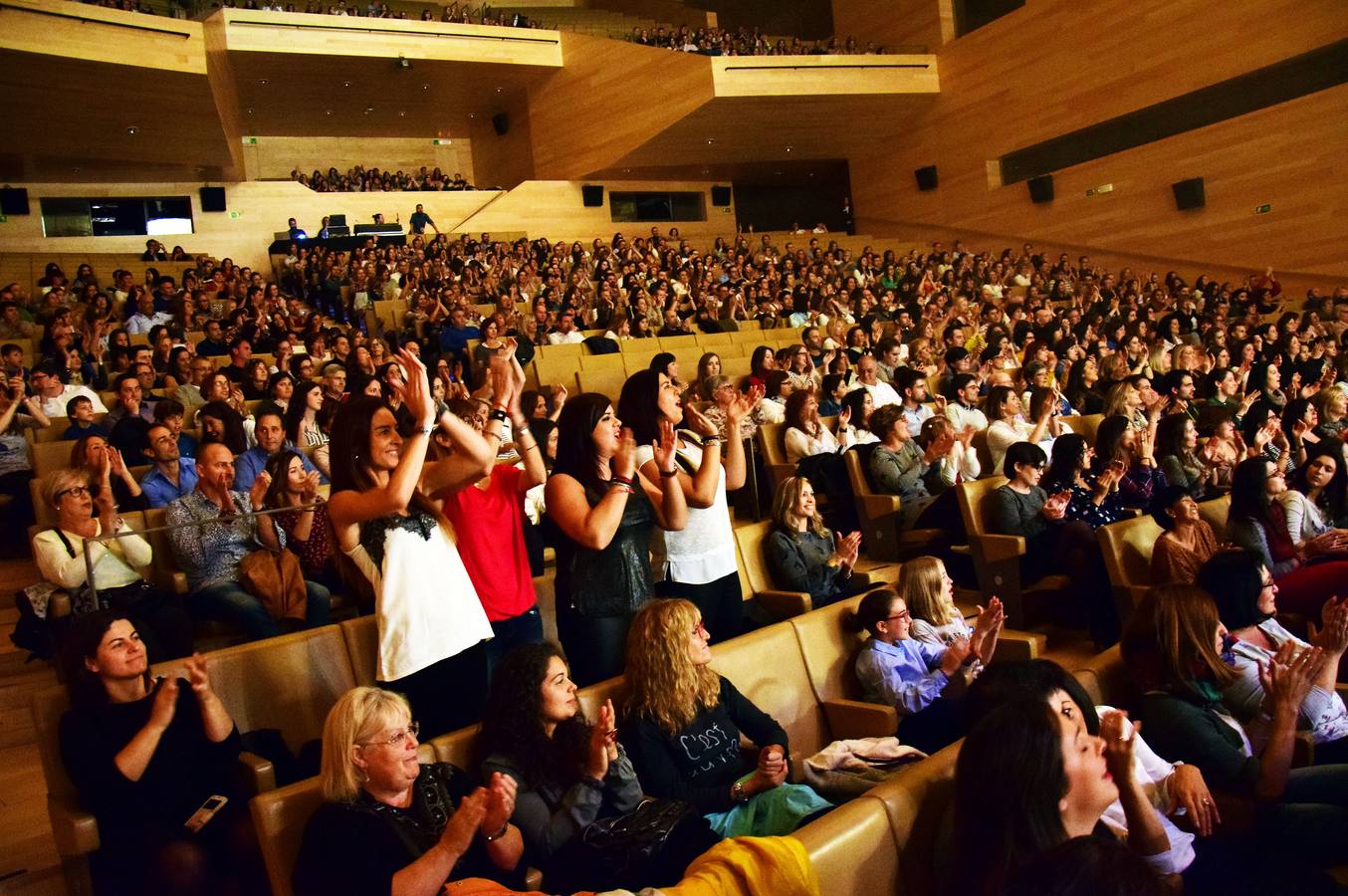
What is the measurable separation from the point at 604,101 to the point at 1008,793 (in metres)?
10.6

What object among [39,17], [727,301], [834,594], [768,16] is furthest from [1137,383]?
[768,16]

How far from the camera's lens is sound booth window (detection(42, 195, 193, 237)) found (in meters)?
9.71

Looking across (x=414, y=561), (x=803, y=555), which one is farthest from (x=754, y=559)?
(x=414, y=561)

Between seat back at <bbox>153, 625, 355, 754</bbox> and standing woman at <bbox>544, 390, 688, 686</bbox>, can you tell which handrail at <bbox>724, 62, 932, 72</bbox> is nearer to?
standing woman at <bbox>544, 390, 688, 686</bbox>

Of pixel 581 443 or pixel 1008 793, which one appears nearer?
pixel 1008 793

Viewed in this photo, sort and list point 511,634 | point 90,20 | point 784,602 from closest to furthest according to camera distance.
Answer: point 511,634
point 784,602
point 90,20

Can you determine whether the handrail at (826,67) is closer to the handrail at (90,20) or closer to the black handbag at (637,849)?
the handrail at (90,20)

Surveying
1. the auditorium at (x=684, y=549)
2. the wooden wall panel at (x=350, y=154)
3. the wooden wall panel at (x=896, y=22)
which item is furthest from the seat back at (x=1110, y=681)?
the wooden wall panel at (x=350, y=154)

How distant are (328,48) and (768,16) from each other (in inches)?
226

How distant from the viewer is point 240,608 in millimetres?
2260

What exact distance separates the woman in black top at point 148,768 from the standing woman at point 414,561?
10.7 inches

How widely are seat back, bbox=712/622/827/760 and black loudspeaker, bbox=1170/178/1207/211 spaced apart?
27.1 feet

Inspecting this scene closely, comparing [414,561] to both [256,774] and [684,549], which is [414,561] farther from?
[684,549]

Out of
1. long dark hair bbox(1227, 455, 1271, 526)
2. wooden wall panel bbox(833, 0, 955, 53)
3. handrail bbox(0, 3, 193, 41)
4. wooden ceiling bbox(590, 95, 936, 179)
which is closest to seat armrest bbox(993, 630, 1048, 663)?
long dark hair bbox(1227, 455, 1271, 526)
